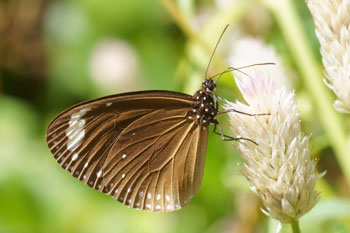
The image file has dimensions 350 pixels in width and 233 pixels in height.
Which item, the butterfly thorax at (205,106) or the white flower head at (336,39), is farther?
the butterfly thorax at (205,106)

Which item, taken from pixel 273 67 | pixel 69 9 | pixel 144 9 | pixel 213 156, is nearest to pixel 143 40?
pixel 144 9

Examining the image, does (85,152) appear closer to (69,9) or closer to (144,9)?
(144,9)

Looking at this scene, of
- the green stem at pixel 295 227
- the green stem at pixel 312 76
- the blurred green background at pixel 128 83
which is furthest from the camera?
the blurred green background at pixel 128 83

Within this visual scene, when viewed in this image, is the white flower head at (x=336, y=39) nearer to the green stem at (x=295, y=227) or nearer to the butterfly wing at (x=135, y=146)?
the green stem at (x=295, y=227)

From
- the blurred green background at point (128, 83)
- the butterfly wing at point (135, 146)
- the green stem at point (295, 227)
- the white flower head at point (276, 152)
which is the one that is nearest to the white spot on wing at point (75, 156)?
the butterfly wing at point (135, 146)

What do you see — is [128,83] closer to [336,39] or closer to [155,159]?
[155,159]

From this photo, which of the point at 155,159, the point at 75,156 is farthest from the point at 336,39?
the point at 75,156
